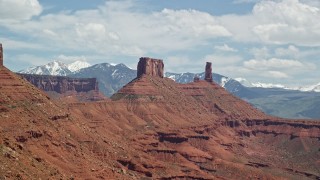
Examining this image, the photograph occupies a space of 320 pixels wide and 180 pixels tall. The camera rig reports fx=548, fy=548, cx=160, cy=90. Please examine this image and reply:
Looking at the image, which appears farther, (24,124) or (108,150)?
(108,150)

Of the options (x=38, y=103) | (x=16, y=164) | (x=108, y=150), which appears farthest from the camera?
(x=108, y=150)

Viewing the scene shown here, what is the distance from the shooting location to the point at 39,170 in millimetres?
107062

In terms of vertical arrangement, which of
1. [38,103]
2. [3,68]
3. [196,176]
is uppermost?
[3,68]

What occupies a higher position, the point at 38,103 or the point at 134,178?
the point at 38,103

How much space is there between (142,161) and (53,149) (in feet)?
142

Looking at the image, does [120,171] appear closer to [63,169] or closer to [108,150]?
[108,150]

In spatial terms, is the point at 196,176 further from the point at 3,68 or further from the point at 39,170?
the point at 39,170

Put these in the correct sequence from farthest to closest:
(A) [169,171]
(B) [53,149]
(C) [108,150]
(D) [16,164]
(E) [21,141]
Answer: (A) [169,171] < (C) [108,150] < (B) [53,149] < (E) [21,141] < (D) [16,164]

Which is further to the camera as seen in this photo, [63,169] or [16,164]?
[63,169]

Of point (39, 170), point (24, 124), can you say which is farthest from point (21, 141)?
point (39, 170)

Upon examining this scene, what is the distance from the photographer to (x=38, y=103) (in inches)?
5920

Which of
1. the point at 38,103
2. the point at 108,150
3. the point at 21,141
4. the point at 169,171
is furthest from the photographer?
the point at 169,171

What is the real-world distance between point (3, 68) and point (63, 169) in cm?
4380

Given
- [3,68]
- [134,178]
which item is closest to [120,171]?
[134,178]
